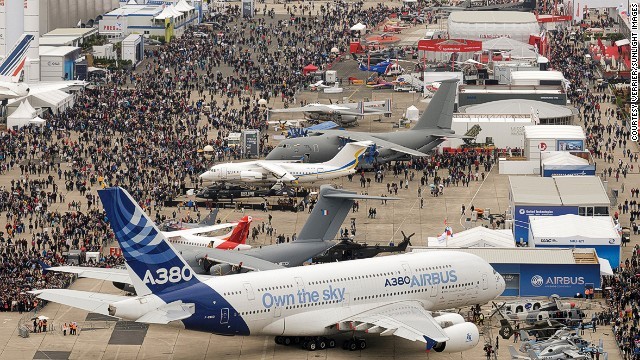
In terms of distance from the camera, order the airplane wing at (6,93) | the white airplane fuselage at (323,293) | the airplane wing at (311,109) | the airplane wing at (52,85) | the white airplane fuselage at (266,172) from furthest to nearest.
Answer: the airplane wing at (52,85)
the airplane wing at (311,109)
the airplane wing at (6,93)
the white airplane fuselage at (266,172)
the white airplane fuselage at (323,293)

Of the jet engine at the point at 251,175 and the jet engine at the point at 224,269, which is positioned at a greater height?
the jet engine at the point at 224,269

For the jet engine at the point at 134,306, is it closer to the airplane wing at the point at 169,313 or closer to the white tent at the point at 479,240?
the airplane wing at the point at 169,313

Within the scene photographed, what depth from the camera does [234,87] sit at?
19138 centimetres

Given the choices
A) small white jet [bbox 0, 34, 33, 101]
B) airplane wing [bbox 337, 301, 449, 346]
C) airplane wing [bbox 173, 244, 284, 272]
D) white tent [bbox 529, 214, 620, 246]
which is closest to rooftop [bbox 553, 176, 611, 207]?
white tent [bbox 529, 214, 620, 246]

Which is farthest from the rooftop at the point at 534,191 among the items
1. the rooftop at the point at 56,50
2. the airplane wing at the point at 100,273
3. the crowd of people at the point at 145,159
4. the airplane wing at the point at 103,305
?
the rooftop at the point at 56,50

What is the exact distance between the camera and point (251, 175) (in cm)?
13575

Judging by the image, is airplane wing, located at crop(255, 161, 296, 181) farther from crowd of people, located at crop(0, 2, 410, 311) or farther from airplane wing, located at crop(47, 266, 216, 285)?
airplane wing, located at crop(47, 266, 216, 285)

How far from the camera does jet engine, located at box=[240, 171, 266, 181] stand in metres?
135

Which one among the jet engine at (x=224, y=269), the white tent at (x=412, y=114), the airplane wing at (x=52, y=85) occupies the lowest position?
the white tent at (x=412, y=114)

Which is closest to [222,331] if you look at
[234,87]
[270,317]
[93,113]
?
[270,317]

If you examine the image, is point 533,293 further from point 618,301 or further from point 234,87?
point 234,87

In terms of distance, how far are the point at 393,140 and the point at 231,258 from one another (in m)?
49.3

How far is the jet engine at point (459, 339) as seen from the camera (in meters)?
86.8

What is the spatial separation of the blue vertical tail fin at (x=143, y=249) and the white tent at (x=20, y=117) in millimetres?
81123
